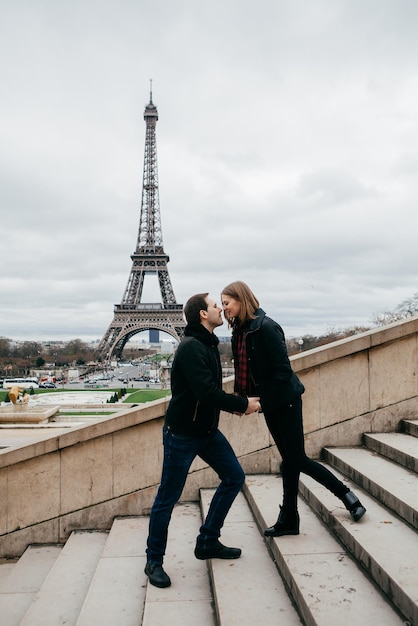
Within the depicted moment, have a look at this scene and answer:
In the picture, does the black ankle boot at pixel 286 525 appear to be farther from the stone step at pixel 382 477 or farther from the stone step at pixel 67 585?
the stone step at pixel 67 585

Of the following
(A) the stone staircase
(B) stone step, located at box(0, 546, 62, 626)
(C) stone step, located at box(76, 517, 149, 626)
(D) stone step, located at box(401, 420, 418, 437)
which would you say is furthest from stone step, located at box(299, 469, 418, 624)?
(B) stone step, located at box(0, 546, 62, 626)

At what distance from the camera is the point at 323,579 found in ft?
9.72

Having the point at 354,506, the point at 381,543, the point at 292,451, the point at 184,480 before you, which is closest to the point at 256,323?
the point at 292,451

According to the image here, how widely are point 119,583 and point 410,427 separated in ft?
10.6

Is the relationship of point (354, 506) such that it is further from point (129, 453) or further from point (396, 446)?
point (129, 453)

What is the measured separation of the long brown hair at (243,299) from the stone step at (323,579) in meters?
1.55

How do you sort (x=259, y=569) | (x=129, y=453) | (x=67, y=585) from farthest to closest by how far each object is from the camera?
1. (x=129, y=453)
2. (x=67, y=585)
3. (x=259, y=569)

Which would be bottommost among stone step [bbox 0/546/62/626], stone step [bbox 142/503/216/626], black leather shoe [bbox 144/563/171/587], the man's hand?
stone step [bbox 0/546/62/626]

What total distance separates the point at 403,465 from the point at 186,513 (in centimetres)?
197

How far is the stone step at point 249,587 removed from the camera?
9.12ft

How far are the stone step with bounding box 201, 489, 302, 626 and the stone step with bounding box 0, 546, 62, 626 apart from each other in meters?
1.45

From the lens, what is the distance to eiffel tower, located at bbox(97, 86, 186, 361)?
6838 centimetres

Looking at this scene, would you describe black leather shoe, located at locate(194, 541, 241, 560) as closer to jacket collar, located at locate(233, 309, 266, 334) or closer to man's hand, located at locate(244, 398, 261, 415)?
man's hand, located at locate(244, 398, 261, 415)

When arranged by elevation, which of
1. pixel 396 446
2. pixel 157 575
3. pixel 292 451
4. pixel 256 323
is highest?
pixel 256 323
